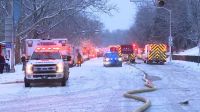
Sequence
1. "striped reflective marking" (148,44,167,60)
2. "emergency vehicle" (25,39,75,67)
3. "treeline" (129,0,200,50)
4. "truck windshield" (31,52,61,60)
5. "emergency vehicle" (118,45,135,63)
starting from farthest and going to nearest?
"treeline" (129,0,200,50) < "emergency vehicle" (118,45,135,63) < "striped reflective marking" (148,44,167,60) < "emergency vehicle" (25,39,75,67) < "truck windshield" (31,52,61,60)

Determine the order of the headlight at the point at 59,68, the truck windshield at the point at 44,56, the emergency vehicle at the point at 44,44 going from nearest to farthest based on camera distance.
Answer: the headlight at the point at 59,68 < the truck windshield at the point at 44,56 < the emergency vehicle at the point at 44,44

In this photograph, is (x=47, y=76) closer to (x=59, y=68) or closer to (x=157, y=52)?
(x=59, y=68)

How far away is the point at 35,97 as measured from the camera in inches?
824

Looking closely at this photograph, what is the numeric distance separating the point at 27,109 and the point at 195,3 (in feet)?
233

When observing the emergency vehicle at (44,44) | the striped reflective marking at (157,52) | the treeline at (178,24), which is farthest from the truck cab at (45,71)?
the treeline at (178,24)

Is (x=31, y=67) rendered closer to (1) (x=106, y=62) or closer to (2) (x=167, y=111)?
(2) (x=167, y=111)

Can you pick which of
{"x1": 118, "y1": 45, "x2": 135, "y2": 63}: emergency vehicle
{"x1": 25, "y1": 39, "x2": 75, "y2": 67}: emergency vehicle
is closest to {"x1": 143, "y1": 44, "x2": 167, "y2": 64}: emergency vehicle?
{"x1": 118, "y1": 45, "x2": 135, "y2": 63}: emergency vehicle

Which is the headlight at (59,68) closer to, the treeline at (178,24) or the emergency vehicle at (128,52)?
the emergency vehicle at (128,52)

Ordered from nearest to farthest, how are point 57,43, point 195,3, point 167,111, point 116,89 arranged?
point 167,111, point 116,89, point 57,43, point 195,3

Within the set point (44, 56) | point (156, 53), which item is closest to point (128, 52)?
point (156, 53)

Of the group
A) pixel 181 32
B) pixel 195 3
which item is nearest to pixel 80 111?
pixel 195 3

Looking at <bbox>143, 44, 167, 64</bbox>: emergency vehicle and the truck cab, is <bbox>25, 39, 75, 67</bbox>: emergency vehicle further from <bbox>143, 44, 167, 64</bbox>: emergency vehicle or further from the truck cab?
<bbox>143, 44, 167, 64</bbox>: emergency vehicle

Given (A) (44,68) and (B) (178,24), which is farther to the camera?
(B) (178,24)

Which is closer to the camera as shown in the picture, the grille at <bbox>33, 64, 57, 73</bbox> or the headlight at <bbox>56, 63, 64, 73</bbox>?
the grille at <bbox>33, 64, 57, 73</bbox>
